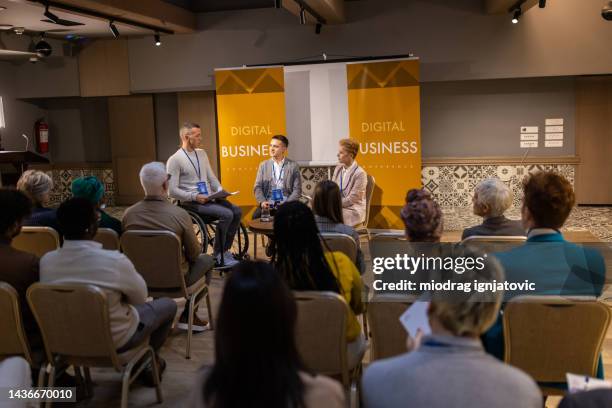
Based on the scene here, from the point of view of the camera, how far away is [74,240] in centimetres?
288

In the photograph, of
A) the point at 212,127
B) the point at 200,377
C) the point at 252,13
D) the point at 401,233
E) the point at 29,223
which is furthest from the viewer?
the point at 212,127

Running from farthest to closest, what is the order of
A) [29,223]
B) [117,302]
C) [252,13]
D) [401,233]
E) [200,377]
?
[252,13], [401,233], [29,223], [117,302], [200,377]

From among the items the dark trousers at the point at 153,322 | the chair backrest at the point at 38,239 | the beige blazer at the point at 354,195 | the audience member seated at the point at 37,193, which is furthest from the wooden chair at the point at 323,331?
the beige blazer at the point at 354,195

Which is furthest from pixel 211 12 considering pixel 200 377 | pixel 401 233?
pixel 200 377

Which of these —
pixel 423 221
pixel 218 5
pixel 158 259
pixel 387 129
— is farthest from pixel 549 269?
pixel 218 5

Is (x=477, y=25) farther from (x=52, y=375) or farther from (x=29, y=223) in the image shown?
(x=52, y=375)

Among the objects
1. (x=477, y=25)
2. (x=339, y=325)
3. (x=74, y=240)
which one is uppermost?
(x=477, y=25)

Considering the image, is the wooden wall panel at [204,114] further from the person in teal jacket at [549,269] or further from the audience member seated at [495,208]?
the person in teal jacket at [549,269]

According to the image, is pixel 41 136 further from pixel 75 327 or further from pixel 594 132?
pixel 594 132

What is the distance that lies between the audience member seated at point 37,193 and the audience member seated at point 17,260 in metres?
1.05

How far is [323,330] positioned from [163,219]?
6.13 ft

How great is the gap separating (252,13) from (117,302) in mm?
6469

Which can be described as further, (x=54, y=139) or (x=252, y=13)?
(x=54, y=139)

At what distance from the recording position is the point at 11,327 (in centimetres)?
279
